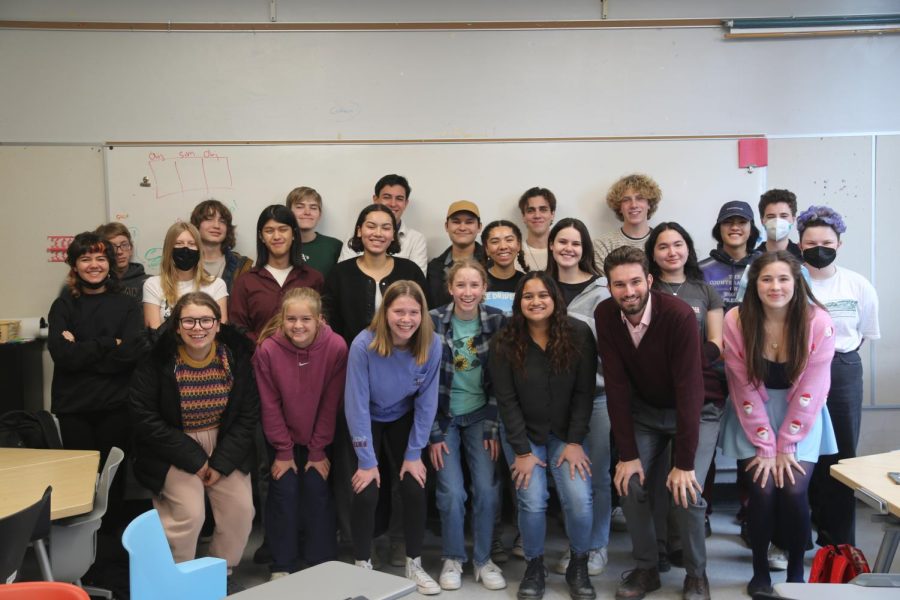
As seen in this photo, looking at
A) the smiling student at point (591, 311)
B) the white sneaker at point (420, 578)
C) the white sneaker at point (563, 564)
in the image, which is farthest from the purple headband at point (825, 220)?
the white sneaker at point (420, 578)

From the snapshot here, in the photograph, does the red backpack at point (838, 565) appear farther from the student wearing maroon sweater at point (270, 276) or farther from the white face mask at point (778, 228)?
the student wearing maroon sweater at point (270, 276)

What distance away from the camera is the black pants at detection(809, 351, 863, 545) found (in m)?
3.24

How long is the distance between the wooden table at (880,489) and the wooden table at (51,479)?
7.73 ft

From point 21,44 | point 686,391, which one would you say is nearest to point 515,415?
point 686,391

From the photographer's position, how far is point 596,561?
10.5ft

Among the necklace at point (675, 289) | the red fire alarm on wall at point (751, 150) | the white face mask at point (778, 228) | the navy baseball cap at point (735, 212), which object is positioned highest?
the red fire alarm on wall at point (751, 150)

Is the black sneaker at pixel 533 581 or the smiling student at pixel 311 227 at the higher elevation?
the smiling student at pixel 311 227

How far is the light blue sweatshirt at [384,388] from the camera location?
117 inches

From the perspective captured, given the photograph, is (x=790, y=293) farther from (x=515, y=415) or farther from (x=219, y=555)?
(x=219, y=555)

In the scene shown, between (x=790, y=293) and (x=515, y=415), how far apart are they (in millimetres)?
1166

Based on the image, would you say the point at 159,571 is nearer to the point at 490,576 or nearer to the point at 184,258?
the point at 490,576

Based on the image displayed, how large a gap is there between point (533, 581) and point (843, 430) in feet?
5.12

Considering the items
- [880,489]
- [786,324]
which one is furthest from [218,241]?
[880,489]

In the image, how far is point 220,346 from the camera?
120 inches
